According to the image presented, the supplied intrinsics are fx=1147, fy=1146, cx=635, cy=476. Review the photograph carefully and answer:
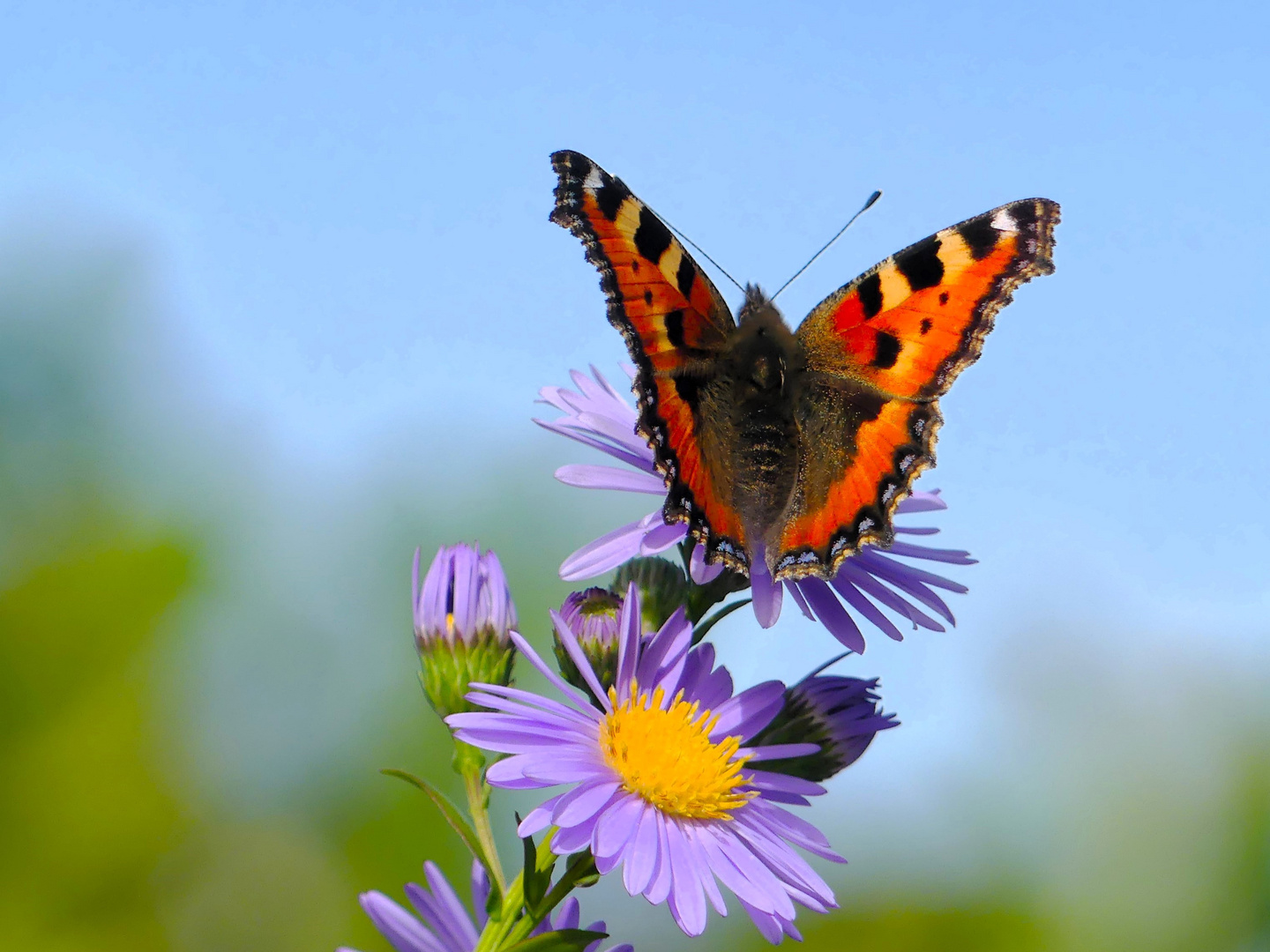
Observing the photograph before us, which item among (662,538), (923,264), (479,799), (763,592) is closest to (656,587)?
(662,538)

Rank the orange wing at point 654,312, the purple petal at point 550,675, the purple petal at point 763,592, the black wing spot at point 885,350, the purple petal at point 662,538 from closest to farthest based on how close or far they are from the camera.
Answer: the purple petal at point 550,675 → the purple petal at point 763,592 → the purple petal at point 662,538 → the orange wing at point 654,312 → the black wing spot at point 885,350

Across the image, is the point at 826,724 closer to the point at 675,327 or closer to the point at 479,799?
the point at 479,799

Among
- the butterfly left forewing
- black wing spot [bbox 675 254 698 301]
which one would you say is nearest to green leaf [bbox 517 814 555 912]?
black wing spot [bbox 675 254 698 301]

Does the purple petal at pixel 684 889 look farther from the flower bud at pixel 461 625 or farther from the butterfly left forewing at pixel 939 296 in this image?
the butterfly left forewing at pixel 939 296

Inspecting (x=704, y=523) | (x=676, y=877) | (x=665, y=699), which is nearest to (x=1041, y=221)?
(x=704, y=523)

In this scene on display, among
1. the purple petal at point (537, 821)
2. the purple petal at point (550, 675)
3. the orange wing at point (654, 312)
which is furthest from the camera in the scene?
the orange wing at point (654, 312)

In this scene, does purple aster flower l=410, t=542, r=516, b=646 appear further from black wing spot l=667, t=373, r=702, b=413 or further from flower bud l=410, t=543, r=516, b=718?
black wing spot l=667, t=373, r=702, b=413

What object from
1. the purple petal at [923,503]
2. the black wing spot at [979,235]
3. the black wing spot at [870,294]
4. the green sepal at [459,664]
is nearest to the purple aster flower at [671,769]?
the green sepal at [459,664]

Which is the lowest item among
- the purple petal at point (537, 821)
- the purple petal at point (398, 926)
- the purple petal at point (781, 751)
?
the purple petal at point (398, 926)
